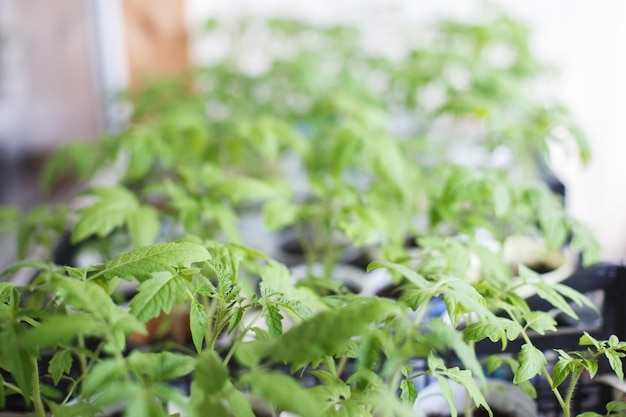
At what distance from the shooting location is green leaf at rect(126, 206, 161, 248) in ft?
2.66

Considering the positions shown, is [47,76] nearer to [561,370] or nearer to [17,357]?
[17,357]

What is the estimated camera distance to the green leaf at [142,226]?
81 centimetres

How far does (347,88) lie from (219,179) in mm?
579

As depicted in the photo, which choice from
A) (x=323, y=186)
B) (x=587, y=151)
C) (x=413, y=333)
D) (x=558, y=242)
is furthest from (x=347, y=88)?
(x=413, y=333)

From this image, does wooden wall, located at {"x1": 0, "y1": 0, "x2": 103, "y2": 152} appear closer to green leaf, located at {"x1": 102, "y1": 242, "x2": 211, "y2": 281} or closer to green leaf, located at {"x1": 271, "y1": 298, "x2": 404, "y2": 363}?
green leaf, located at {"x1": 102, "y1": 242, "x2": 211, "y2": 281}

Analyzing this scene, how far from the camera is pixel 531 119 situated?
48.5 inches

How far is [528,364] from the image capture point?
0.59 m

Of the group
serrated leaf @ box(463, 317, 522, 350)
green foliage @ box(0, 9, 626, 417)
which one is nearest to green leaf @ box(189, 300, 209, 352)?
green foliage @ box(0, 9, 626, 417)

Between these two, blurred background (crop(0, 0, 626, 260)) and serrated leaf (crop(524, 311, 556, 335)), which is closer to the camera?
serrated leaf (crop(524, 311, 556, 335))

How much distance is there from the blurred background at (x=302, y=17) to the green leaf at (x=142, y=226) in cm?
88

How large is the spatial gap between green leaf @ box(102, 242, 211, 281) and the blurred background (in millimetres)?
1130

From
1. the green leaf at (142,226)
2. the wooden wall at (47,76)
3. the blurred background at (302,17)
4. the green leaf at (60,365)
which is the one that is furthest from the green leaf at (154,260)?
the blurred background at (302,17)

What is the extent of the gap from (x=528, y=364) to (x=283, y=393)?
0.28m

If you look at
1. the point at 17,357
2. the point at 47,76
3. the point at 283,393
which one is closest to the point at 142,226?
the point at 17,357
